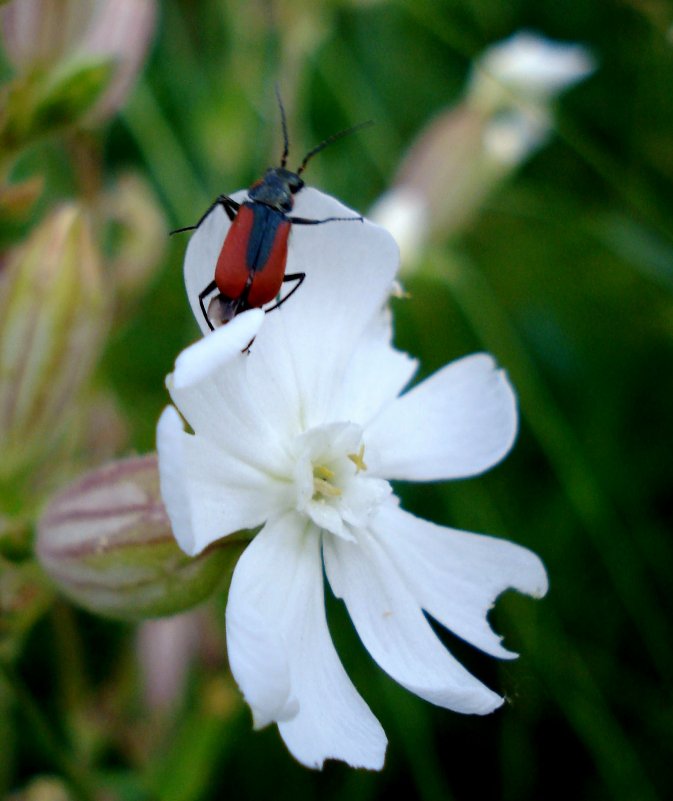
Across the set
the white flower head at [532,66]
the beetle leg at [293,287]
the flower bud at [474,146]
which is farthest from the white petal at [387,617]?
the white flower head at [532,66]

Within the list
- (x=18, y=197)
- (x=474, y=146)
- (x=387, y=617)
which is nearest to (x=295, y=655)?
(x=387, y=617)

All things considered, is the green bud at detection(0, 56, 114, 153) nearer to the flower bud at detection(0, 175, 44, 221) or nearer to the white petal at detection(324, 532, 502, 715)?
the flower bud at detection(0, 175, 44, 221)

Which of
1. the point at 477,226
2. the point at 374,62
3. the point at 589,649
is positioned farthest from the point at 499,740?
the point at 374,62

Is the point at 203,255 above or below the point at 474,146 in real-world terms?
above

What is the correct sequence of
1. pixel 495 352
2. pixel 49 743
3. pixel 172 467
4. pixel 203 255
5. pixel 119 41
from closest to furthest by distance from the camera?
pixel 172 467 < pixel 203 255 < pixel 49 743 < pixel 119 41 < pixel 495 352

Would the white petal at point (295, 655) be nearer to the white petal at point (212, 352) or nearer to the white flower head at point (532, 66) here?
the white petal at point (212, 352)

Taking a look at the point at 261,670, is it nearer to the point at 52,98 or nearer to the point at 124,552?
the point at 124,552

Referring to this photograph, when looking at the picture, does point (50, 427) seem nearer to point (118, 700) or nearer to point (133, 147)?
point (118, 700)
